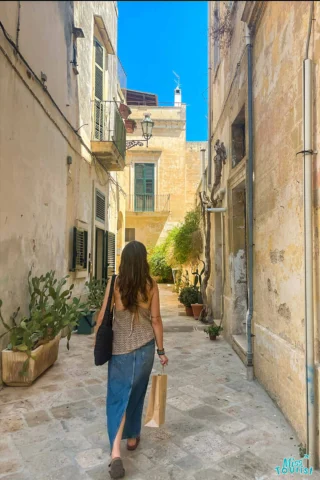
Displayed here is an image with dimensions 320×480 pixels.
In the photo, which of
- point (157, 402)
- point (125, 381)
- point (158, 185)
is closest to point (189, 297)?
point (157, 402)

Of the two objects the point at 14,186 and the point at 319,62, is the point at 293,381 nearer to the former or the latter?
the point at 319,62

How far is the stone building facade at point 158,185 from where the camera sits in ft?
65.5

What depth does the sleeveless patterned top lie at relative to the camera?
252 centimetres

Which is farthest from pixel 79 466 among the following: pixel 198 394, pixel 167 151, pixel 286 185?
pixel 167 151

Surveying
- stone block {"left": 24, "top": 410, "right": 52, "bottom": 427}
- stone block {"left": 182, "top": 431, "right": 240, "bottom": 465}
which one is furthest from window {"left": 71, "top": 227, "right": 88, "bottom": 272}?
stone block {"left": 182, "top": 431, "right": 240, "bottom": 465}

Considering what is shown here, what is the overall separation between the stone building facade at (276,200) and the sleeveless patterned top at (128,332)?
49.1 inches

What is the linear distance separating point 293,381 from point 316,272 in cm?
105

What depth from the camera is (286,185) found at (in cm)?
328

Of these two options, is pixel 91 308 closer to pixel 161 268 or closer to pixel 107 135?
pixel 107 135

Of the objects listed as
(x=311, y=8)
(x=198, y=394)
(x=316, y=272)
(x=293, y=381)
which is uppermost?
(x=311, y=8)

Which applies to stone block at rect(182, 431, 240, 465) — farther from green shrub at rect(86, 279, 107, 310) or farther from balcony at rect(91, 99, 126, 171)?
balcony at rect(91, 99, 126, 171)

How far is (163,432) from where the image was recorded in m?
2.97

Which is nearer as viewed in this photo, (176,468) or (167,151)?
(176,468)

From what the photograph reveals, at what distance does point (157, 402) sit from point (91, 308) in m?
5.34
